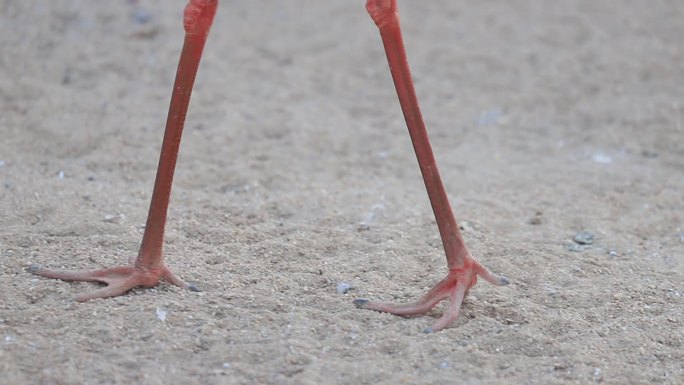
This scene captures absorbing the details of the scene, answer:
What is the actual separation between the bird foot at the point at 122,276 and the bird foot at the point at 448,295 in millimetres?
678

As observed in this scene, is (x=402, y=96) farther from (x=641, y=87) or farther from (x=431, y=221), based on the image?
(x=641, y=87)

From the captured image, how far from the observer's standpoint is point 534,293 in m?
3.66

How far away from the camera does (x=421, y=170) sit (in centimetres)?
340

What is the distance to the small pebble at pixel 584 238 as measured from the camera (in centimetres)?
436

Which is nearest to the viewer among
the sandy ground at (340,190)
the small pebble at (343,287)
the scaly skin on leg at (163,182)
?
the sandy ground at (340,190)

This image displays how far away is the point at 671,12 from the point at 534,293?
456cm

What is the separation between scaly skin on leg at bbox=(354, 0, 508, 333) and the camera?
3.39 metres

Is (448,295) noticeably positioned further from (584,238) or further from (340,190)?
(340,190)

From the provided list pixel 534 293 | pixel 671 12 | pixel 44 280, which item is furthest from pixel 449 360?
pixel 671 12

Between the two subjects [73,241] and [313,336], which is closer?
[313,336]

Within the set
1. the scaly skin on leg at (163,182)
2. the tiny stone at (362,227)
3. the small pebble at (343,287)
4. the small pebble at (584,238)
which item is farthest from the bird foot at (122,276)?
the small pebble at (584,238)

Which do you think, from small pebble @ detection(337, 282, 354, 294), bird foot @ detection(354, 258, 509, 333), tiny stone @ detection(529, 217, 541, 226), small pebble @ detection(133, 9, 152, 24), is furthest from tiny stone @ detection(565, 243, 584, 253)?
small pebble @ detection(133, 9, 152, 24)

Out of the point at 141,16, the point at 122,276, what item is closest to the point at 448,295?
the point at 122,276

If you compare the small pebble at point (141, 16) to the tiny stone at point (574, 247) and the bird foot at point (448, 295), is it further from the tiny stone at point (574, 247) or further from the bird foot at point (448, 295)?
the bird foot at point (448, 295)
